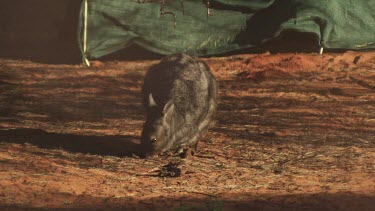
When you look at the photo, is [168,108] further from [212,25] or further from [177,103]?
[212,25]

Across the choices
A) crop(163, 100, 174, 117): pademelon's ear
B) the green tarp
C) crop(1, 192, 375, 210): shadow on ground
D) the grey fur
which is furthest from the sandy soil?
crop(163, 100, 174, 117): pademelon's ear

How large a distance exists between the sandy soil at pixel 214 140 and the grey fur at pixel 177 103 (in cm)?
23

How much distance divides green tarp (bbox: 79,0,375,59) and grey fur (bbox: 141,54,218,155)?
4587 mm

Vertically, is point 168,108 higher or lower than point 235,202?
higher

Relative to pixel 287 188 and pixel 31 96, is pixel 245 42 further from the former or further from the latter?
pixel 287 188

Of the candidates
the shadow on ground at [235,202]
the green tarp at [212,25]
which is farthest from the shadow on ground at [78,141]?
the green tarp at [212,25]

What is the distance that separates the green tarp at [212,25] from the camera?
45.1 feet

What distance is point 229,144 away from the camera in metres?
9.17

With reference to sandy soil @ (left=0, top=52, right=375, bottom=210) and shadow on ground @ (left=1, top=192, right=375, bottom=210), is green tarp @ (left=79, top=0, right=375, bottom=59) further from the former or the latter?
shadow on ground @ (left=1, top=192, right=375, bottom=210)

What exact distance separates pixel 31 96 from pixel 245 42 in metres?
4.37

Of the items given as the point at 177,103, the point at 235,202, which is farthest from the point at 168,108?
the point at 235,202

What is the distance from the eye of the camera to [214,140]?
9.38 metres

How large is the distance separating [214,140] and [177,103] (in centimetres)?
90

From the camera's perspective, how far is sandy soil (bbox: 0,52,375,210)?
701 centimetres
